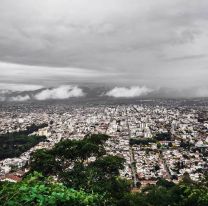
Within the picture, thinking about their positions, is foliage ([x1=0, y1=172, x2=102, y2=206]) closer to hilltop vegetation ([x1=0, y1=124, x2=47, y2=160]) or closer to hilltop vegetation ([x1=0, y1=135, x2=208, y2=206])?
hilltop vegetation ([x1=0, y1=135, x2=208, y2=206])

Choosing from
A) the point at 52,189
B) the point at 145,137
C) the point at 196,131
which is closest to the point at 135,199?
the point at 52,189

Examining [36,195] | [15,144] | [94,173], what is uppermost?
[36,195]

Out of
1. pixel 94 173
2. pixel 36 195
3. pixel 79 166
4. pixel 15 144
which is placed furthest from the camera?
pixel 15 144

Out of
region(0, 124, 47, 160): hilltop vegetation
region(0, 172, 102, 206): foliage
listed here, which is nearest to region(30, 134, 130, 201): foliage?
region(0, 172, 102, 206): foliage

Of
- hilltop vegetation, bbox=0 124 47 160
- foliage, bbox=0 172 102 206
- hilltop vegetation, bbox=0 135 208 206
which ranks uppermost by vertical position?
foliage, bbox=0 172 102 206

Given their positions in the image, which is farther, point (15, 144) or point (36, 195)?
point (15, 144)

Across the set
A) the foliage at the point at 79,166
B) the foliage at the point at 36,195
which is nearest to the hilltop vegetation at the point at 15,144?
the foliage at the point at 79,166

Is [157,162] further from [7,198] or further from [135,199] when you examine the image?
[7,198]

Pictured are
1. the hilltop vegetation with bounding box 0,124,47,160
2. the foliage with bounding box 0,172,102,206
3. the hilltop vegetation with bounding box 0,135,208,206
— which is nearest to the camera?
the foliage with bounding box 0,172,102,206

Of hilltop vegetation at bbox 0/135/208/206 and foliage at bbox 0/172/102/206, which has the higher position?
foliage at bbox 0/172/102/206

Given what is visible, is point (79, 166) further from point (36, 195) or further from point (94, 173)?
point (36, 195)

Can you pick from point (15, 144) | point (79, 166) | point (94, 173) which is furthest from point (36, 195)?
point (15, 144)
